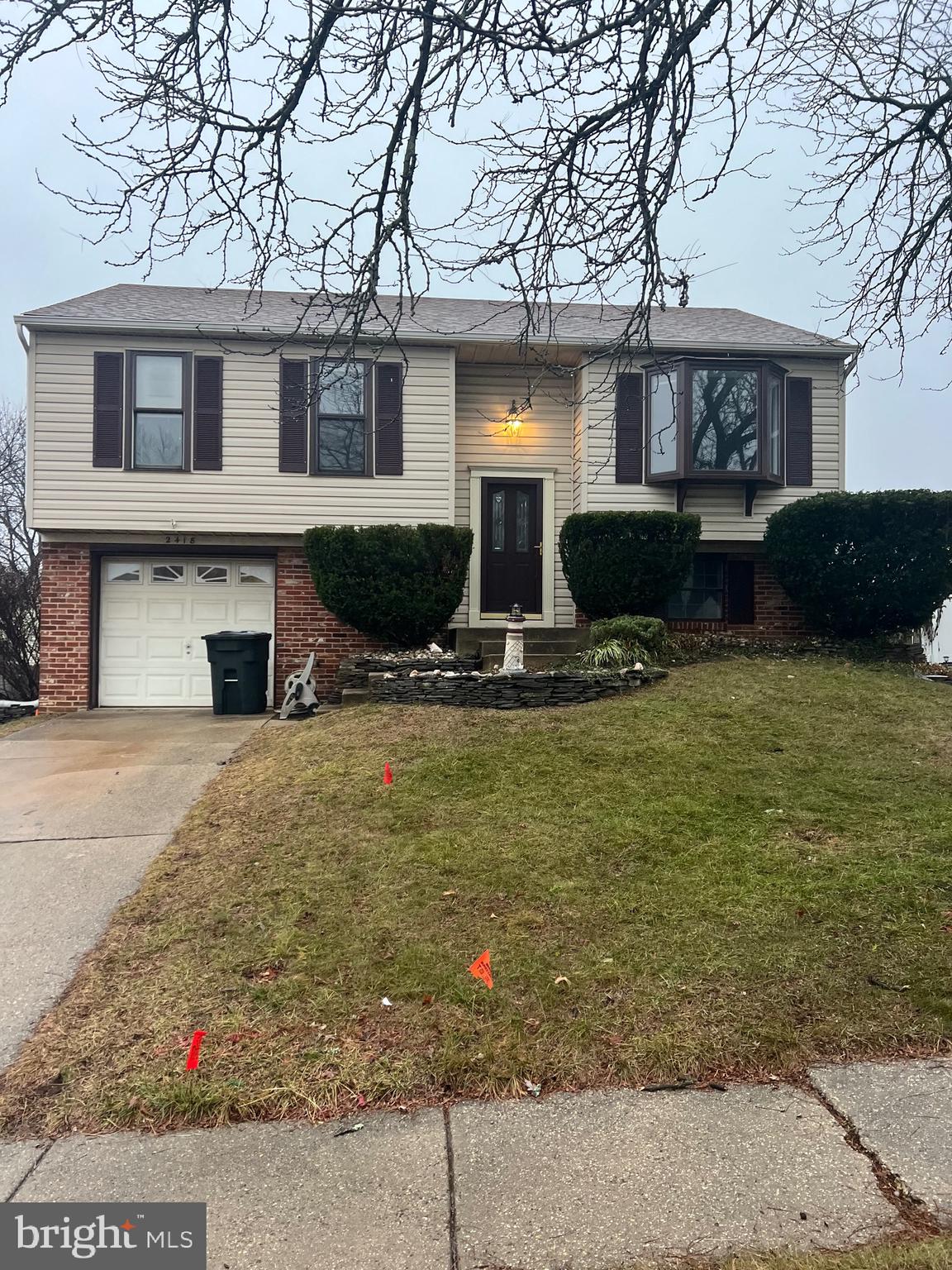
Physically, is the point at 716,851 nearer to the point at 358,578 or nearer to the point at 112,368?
the point at 358,578

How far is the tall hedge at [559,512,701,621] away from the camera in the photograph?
978 cm

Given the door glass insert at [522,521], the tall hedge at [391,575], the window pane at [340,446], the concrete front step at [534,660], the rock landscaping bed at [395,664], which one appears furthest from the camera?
the door glass insert at [522,521]

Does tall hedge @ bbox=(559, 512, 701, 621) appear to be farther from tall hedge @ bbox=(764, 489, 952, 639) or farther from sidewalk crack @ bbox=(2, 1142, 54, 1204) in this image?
sidewalk crack @ bbox=(2, 1142, 54, 1204)

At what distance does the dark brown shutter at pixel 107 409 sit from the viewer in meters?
10.5

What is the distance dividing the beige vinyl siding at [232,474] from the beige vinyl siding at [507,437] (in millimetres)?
736

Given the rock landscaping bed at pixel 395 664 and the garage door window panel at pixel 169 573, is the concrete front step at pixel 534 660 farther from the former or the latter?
the garage door window panel at pixel 169 573

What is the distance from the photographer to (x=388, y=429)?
35.7ft

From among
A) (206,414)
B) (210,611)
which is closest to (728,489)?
(206,414)

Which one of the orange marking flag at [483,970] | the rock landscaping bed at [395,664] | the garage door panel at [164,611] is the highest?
the garage door panel at [164,611]

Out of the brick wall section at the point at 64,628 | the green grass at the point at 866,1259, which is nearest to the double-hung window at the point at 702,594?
the brick wall section at the point at 64,628

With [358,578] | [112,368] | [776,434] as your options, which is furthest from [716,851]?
[112,368]

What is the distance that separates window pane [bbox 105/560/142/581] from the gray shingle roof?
127 inches

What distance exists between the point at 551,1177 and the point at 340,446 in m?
10.0

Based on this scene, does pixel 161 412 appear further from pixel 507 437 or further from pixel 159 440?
pixel 507 437
